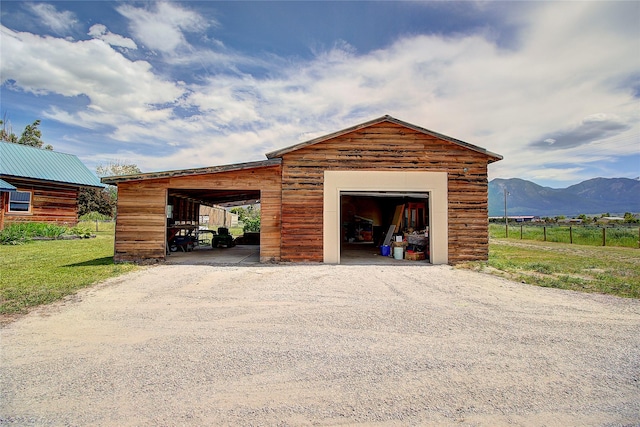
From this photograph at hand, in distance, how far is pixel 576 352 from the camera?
4.36 meters

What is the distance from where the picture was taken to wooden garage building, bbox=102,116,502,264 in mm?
11711

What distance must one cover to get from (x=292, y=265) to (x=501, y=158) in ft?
26.4

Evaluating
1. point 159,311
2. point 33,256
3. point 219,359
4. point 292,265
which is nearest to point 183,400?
point 219,359

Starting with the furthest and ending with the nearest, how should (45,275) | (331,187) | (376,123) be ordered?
(376,123) → (331,187) → (45,275)

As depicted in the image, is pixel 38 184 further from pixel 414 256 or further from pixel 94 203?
pixel 414 256

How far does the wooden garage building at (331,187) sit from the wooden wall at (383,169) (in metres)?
0.03

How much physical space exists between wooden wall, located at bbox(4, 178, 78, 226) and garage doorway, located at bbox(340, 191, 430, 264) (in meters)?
17.6

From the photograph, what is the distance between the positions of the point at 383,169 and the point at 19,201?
21029mm

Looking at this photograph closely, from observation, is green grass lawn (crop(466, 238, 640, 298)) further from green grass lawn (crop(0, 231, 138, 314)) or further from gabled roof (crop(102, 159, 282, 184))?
green grass lawn (crop(0, 231, 138, 314))

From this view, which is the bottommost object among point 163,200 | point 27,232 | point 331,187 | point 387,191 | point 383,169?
point 27,232

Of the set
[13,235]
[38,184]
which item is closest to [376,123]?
[13,235]

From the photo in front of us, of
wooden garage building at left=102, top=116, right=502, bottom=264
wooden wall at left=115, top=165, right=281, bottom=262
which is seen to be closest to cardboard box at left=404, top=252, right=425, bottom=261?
wooden garage building at left=102, top=116, right=502, bottom=264

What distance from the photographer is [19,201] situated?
20344mm

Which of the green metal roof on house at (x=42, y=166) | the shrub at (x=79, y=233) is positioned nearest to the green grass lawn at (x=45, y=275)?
the shrub at (x=79, y=233)
